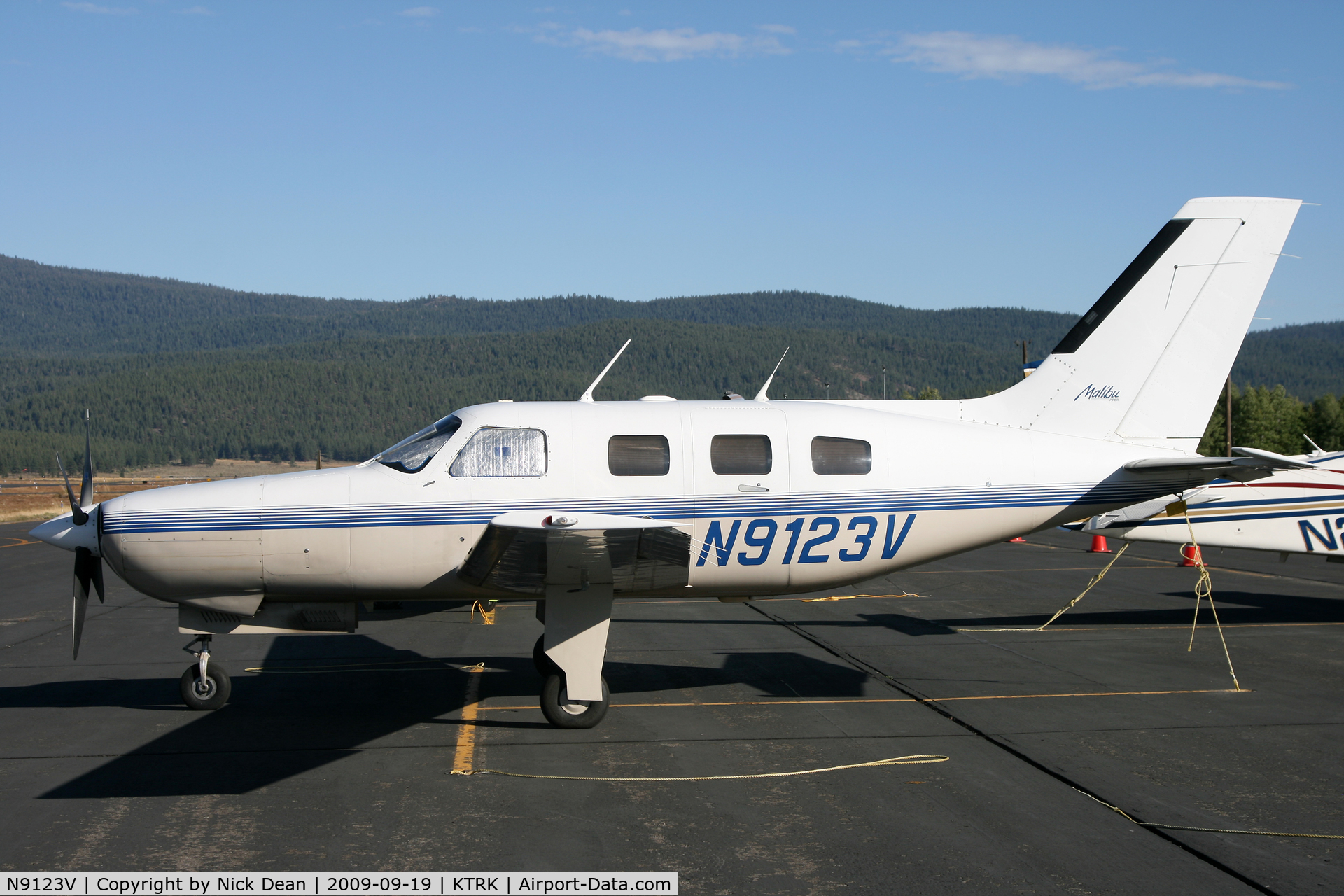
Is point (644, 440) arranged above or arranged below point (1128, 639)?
above

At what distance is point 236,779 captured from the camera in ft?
25.5

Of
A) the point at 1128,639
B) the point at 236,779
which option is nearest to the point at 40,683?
the point at 236,779

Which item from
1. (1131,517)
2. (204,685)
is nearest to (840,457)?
(1131,517)

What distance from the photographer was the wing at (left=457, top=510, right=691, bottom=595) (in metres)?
8.02

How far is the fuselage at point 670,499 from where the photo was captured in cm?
909

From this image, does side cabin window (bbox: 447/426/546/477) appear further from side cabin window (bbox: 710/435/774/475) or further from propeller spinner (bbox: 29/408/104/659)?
propeller spinner (bbox: 29/408/104/659)

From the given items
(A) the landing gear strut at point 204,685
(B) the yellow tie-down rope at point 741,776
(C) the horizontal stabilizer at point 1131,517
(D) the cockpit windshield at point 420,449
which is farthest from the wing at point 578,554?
(C) the horizontal stabilizer at point 1131,517

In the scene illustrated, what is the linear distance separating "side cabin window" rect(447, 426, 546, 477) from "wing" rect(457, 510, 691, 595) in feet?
1.50

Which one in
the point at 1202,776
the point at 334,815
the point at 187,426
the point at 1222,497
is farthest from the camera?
the point at 187,426

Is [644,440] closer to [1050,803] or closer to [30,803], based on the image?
[1050,803]

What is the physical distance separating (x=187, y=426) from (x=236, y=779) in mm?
176837

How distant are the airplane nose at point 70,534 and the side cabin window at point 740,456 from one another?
591 centimetres

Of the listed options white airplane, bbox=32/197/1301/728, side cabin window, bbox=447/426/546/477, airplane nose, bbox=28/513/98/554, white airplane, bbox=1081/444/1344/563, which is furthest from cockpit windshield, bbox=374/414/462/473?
white airplane, bbox=1081/444/1344/563

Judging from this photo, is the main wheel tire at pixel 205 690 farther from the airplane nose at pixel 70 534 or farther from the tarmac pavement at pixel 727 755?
the airplane nose at pixel 70 534
